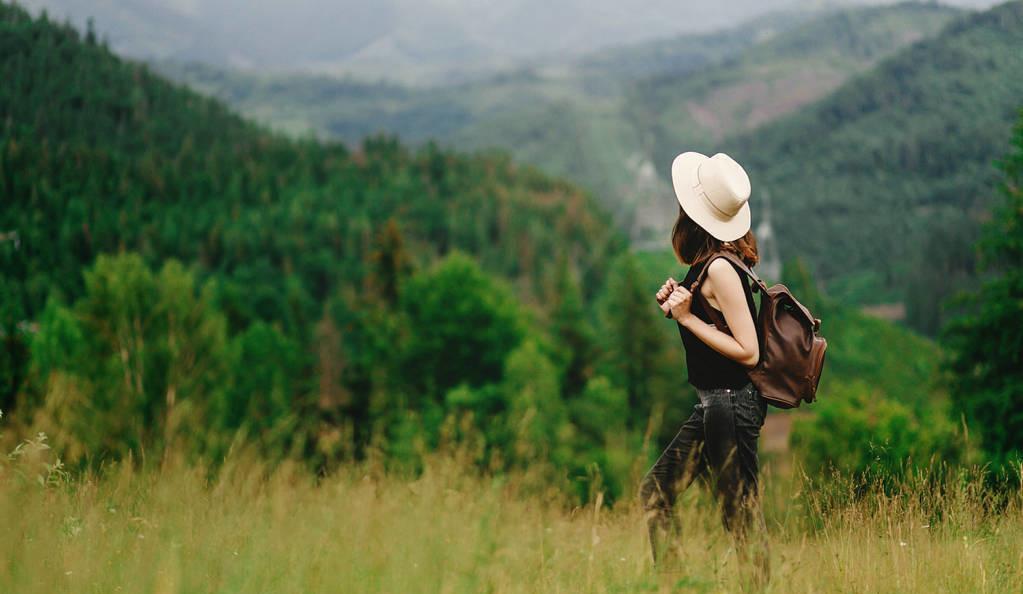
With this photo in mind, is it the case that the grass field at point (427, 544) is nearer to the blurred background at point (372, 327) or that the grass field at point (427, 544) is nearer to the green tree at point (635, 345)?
the blurred background at point (372, 327)

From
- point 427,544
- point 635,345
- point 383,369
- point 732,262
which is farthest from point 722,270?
point 635,345

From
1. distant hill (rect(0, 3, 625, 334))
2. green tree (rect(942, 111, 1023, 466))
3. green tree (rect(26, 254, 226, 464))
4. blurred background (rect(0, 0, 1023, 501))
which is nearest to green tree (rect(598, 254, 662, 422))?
blurred background (rect(0, 0, 1023, 501))

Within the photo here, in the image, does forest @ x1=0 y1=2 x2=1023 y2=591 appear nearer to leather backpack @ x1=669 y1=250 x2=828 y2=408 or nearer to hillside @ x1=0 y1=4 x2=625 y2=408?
leather backpack @ x1=669 y1=250 x2=828 y2=408

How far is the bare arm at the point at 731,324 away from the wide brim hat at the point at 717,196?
0.67 feet

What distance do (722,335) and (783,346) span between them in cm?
31

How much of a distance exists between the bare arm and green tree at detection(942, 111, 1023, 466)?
13756 millimetres

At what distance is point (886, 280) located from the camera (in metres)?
197

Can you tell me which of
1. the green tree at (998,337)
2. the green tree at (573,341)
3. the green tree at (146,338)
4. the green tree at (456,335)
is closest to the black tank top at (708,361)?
the green tree at (998,337)

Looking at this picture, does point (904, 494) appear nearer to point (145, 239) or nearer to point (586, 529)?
point (586, 529)

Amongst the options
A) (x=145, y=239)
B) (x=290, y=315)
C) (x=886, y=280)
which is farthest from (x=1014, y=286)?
(x=886, y=280)

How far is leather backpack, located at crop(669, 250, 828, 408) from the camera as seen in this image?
388 cm

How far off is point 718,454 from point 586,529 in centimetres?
161

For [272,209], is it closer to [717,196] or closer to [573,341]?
[573,341]

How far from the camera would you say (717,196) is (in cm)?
398
